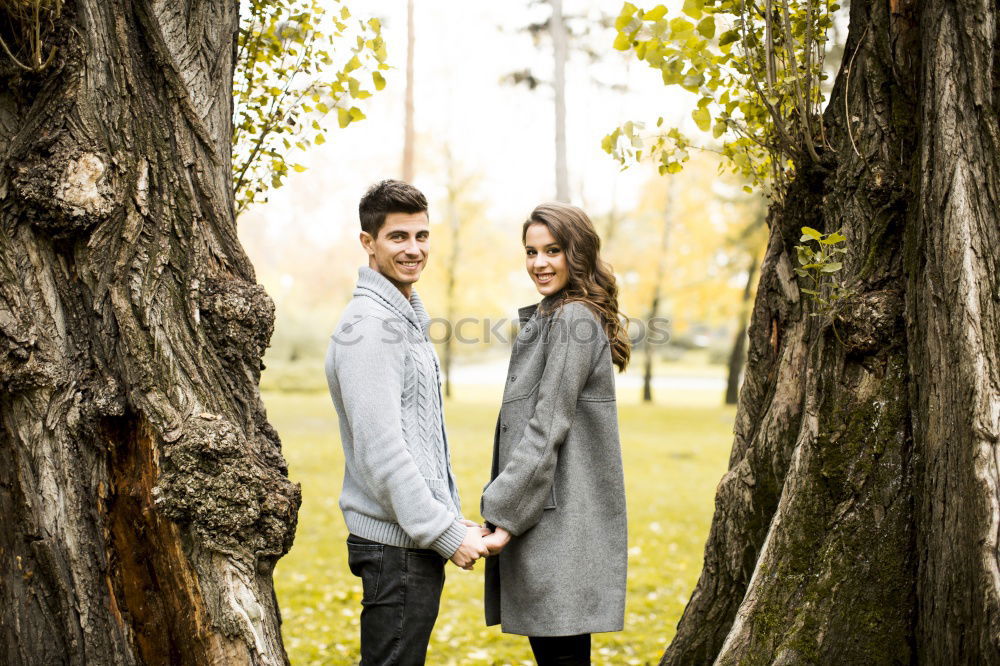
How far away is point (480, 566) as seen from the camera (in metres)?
7.42

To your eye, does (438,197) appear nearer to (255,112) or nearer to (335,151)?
(335,151)

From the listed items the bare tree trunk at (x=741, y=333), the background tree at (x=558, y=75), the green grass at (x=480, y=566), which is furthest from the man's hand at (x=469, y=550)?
the bare tree trunk at (x=741, y=333)

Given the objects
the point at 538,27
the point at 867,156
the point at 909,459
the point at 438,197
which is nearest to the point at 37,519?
the point at 909,459

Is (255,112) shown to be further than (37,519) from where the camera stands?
Yes

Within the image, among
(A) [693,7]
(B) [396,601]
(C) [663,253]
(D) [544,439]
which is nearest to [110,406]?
(B) [396,601]

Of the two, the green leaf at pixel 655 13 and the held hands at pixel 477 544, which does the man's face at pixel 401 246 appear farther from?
the green leaf at pixel 655 13

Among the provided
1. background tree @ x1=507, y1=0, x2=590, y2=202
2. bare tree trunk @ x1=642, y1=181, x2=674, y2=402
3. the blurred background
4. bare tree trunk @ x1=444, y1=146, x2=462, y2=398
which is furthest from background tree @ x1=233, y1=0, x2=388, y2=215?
bare tree trunk @ x1=444, y1=146, x2=462, y2=398

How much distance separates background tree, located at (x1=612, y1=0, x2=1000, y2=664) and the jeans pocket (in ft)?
4.33

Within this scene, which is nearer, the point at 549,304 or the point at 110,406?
the point at 110,406

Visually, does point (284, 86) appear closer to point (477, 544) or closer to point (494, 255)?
point (477, 544)

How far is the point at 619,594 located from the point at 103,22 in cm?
284

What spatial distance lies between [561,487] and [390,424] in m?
0.73

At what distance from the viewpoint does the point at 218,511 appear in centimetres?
278

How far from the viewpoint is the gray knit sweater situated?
8.95 ft
